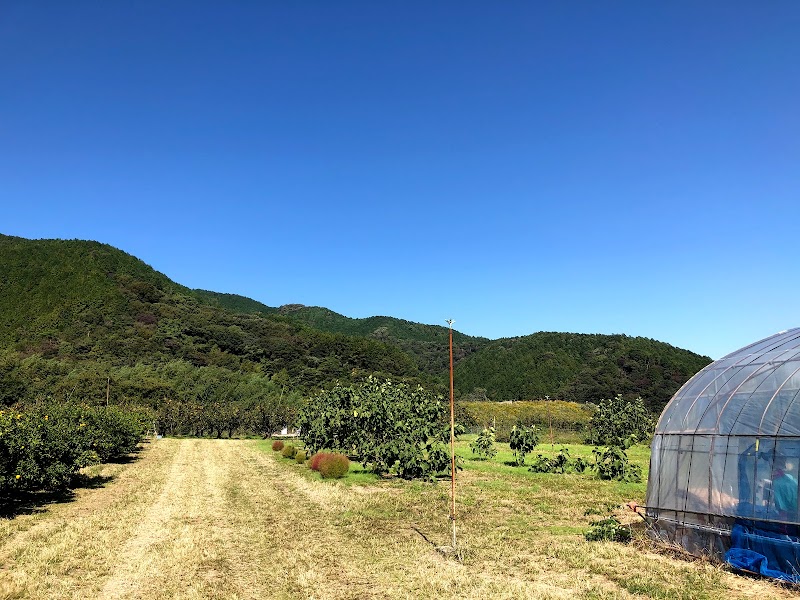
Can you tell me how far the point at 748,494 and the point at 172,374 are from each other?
121628 mm

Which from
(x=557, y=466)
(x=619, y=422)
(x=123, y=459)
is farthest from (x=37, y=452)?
(x=619, y=422)

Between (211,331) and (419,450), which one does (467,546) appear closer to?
(419,450)

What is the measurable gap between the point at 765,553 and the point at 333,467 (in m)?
23.8

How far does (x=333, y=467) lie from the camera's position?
106ft

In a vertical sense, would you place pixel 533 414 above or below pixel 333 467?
below

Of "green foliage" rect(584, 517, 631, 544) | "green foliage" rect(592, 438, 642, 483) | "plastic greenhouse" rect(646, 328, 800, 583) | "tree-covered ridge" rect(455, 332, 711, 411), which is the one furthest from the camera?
"tree-covered ridge" rect(455, 332, 711, 411)

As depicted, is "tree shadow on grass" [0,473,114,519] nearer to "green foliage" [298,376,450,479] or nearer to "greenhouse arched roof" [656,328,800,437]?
"green foliage" [298,376,450,479]

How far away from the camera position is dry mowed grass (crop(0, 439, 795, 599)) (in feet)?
38.7

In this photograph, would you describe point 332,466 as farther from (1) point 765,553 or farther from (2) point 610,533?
(1) point 765,553

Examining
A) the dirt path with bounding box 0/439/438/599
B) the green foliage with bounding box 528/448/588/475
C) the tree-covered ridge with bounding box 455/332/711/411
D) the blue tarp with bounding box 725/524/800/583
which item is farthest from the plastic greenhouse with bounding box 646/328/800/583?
the tree-covered ridge with bounding box 455/332/711/411

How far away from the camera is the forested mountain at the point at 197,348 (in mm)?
123562

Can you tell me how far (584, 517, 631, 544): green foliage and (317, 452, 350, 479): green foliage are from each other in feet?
61.0

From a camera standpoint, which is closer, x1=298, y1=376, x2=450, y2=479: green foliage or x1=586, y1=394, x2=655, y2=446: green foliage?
x1=298, y1=376, x2=450, y2=479: green foliage

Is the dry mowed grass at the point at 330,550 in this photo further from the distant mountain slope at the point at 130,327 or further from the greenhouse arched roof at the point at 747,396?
the distant mountain slope at the point at 130,327
